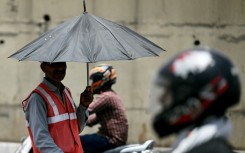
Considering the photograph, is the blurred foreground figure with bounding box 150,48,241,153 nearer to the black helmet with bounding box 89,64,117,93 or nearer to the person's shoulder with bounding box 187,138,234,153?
the person's shoulder with bounding box 187,138,234,153

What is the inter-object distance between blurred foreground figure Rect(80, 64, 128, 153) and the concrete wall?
8.28 feet

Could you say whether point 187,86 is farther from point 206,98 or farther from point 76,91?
point 76,91

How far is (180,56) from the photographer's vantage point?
2420 mm

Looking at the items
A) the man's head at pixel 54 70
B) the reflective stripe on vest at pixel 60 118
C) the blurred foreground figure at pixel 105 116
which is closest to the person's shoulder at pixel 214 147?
the reflective stripe on vest at pixel 60 118

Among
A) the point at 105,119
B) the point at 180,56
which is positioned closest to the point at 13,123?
the point at 105,119

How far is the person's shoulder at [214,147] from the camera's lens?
2.29 meters

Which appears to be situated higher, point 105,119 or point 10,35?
point 10,35

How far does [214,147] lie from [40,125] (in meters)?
2.86

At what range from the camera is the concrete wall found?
979 centimetres

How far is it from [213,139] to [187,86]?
18 cm

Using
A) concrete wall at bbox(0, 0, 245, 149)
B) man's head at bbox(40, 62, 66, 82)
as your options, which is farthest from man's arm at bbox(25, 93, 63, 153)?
concrete wall at bbox(0, 0, 245, 149)

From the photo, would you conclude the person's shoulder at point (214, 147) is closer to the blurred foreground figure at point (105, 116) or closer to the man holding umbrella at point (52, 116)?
the man holding umbrella at point (52, 116)

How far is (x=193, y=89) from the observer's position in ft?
7.62

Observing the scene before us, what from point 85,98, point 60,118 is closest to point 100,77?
point 85,98
